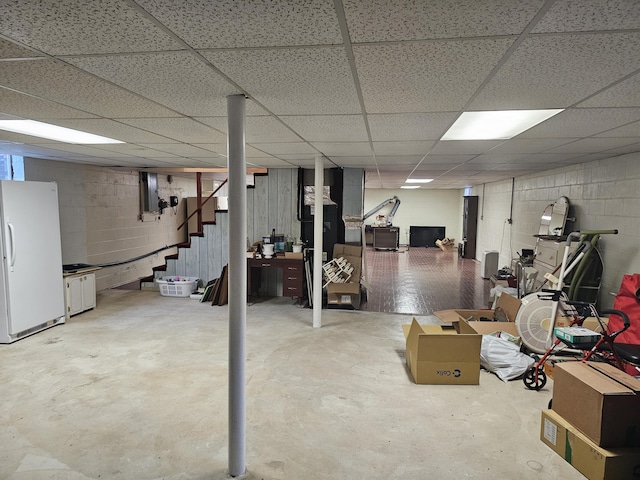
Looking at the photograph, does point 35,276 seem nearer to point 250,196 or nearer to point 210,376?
point 210,376

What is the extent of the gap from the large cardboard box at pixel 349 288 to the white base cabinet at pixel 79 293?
3454mm

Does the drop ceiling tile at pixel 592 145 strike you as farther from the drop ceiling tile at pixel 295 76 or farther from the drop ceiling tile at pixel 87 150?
the drop ceiling tile at pixel 87 150

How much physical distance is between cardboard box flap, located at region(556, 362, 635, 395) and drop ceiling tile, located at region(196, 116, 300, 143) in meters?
2.67

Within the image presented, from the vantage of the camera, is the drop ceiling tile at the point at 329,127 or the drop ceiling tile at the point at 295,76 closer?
the drop ceiling tile at the point at 295,76

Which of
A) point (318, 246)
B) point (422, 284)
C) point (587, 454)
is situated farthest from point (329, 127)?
Answer: point (422, 284)

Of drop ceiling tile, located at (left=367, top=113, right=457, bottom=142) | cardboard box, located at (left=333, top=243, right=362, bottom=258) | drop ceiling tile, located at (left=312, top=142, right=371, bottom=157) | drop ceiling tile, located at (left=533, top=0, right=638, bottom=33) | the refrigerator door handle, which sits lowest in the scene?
cardboard box, located at (left=333, top=243, right=362, bottom=258)

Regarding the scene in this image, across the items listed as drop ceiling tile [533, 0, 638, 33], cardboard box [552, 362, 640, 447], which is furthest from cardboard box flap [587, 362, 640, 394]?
drop ceiling tile [533, 0, 638, 33]

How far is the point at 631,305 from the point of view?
340 cm

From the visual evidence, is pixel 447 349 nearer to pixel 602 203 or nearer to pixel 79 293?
pixel 602 203

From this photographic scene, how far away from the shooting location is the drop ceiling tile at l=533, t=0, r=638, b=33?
109 cm

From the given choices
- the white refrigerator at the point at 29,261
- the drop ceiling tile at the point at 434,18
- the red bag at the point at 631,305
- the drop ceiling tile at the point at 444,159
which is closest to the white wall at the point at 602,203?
the red bag at the point at 631,305

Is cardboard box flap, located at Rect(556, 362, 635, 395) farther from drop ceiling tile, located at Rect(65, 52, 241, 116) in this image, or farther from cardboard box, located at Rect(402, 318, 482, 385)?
drop ceiling tile, located at Rect(65, 52, 241, 116)

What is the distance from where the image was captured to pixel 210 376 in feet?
11.1

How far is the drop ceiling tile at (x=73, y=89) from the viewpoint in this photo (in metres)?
1.73
